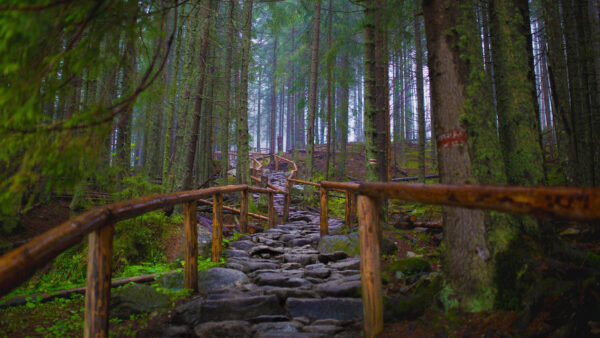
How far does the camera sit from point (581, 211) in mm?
1182

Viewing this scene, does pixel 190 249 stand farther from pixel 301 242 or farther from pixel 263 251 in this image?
pixel 301 242

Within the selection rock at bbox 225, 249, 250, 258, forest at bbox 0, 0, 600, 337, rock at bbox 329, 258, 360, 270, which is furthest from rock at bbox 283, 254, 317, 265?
rock at bbox 225, 249, 250, 258

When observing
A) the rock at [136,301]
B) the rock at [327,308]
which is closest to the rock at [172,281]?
the rock at [136,301]

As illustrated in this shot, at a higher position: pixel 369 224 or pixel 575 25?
pixel 575 25

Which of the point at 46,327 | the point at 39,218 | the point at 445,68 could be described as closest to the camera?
the point at 445,68

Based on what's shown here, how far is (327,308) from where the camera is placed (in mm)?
3225

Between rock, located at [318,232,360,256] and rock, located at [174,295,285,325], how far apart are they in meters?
2.45

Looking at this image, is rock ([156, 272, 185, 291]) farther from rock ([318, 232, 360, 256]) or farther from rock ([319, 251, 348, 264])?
rock ([318, 232, 360, 256])

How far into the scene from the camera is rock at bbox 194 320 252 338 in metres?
2.72

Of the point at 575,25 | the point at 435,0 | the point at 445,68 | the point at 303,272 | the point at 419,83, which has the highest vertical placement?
the point at 419,83

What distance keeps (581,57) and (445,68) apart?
5257mm

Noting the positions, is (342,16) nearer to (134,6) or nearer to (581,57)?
(581,57)

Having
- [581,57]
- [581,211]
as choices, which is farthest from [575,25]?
[581,211]

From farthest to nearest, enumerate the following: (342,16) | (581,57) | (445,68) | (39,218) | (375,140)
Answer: (342,16), (39,218), (375,140), (581,57), (445,68)
